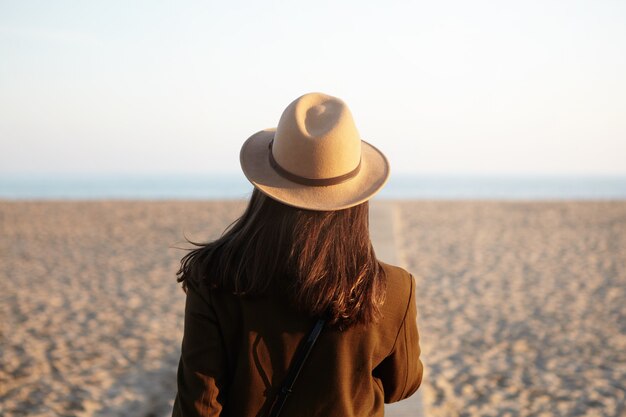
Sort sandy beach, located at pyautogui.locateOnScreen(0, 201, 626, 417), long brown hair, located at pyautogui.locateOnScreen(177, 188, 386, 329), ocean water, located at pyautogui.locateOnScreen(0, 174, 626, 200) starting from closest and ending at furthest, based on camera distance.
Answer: long brown hair, located at pyautogui.locateOnScreen(177, 188, 386, 329)
sandy beach, located at pyautogui.locateOnScreen(0, 201, 626, 417)
ocean water, located at pyautogui.locateOnScreen(0, 174, 626, 200)

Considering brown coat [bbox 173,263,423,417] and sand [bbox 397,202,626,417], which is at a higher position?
brown coat [bbox 173,263,423,417]

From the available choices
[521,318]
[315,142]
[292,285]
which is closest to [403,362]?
[292,285]

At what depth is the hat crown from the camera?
1.66 metres

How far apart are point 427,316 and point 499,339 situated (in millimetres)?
1220

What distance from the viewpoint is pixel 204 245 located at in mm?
1783

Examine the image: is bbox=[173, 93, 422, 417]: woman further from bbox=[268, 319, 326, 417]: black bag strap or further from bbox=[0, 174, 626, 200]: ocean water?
bbox=[0, 174, 626, 200]: ocean water

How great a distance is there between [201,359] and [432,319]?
22.7 ft

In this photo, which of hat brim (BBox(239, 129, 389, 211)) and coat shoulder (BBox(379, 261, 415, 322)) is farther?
coat shoulder (BBox(379, 261, 415, 322))

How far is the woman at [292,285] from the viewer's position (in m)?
1.63

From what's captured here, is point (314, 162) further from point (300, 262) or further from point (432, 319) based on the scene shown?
point (432, 319)

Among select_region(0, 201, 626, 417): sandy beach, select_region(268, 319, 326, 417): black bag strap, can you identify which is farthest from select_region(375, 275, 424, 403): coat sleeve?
select_region(0, 201, 626, 417): sandy beach

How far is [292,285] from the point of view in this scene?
1622 millimetres

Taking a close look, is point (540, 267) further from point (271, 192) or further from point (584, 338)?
point (271, 192)

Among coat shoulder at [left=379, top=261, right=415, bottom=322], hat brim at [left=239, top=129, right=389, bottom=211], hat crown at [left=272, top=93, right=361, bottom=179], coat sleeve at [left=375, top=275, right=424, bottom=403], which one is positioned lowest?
coat sleeve at [left=375, top=275, right=424, bottom=403]
